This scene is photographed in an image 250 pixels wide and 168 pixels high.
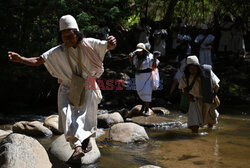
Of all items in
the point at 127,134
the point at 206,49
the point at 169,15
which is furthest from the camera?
the point at 169,15

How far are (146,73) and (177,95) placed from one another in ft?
15.3

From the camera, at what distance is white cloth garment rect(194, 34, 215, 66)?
15.7 m

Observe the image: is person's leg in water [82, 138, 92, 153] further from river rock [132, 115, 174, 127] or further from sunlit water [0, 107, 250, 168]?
river rock [132, 115, 174, 127]

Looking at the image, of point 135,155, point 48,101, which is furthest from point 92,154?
point 48,101

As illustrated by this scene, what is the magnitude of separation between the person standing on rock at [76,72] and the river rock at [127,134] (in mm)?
1930

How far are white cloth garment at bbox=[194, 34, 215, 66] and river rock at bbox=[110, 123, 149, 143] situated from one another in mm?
10003

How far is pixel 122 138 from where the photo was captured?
21.3ft

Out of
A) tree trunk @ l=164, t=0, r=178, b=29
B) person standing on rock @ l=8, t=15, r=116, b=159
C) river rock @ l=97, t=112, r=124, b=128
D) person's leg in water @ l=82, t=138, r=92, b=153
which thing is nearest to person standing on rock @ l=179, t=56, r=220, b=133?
river rock @ l=97, t=112, r=124, b=128

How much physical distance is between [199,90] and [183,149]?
1674 mm

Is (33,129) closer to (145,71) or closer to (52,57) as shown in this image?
(52,57)

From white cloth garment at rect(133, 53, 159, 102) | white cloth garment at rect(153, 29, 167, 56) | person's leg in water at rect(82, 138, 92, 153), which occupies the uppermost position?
white cloth garment at rect(153, 29, 167, 56)

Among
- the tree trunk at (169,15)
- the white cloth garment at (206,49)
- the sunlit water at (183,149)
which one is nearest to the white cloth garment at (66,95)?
the sunlit water at (183,149)

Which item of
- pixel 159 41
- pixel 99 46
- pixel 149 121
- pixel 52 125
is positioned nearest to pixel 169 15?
pixel 159 41

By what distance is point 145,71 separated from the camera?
9.97 metres
